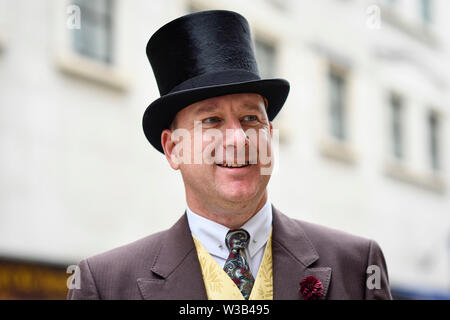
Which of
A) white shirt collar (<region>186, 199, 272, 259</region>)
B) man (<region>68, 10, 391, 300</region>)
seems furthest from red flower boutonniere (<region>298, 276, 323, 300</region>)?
white shirt collar (<region>186, 199, 272, 259</region>)

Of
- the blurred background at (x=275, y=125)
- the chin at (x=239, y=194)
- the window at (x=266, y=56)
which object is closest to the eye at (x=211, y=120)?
the chin at (x=239, y=194)

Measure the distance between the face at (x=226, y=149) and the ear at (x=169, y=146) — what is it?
72 millimetres

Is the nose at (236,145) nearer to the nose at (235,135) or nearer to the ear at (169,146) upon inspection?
the nose at (235,135)

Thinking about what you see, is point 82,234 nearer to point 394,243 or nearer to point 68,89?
point 68,89

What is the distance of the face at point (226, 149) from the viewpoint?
2.46m

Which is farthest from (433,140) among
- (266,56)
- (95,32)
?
(95,32)

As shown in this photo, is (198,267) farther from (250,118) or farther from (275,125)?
(275,125)

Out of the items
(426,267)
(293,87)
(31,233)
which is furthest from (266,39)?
(426,267)

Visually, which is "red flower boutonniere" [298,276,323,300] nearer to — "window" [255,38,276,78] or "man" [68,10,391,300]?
"man" [68,10,391,300]

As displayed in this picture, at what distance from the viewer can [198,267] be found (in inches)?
102

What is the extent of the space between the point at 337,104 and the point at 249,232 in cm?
1206

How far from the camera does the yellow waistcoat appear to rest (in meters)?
2.50

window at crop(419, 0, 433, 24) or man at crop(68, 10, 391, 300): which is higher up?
window at crop(419, 0, 433, 24)

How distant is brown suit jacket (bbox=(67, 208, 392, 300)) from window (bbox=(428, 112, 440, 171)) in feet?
50.2
